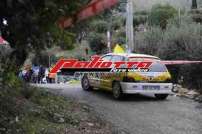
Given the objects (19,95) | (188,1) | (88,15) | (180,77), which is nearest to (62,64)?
(19,95)

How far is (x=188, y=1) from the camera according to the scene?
226 ft

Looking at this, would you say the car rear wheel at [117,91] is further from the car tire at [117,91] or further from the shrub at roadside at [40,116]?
the shrub at roadside at [40,116]

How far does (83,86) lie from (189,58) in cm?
568

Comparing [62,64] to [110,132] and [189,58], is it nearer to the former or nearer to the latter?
[110,132]

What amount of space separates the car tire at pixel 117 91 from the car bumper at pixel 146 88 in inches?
7.3

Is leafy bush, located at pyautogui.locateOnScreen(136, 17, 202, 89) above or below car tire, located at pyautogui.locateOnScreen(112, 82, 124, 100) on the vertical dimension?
above

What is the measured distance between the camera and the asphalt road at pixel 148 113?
12.9m

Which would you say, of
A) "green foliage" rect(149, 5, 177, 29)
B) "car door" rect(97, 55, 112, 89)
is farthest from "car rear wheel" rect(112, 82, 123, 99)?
"green foliage" rect(149, 5, 177, 29)

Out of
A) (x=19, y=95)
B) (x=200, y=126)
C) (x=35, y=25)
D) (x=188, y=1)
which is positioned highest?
(x=188, y=1)

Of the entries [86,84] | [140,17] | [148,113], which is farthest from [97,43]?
[148,113]

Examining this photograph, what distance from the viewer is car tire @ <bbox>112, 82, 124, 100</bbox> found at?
58.8ft

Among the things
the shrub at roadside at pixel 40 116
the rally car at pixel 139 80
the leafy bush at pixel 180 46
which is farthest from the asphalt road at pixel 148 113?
the leafy bush at pixel 180 46

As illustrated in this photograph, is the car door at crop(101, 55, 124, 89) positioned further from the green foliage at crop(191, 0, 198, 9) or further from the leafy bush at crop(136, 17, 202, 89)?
the green foliage at crop(191, 0, 198, 9)

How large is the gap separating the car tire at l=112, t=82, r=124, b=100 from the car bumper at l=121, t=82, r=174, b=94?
7.3 inches
